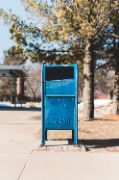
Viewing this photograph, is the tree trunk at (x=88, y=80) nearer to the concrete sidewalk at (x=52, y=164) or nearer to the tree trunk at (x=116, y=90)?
the tree trunk at (x=116, y=90)

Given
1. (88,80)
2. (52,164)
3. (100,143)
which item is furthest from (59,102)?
(88,80)

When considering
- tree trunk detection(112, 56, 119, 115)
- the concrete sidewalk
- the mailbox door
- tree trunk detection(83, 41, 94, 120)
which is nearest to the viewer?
the concrete sidewalk

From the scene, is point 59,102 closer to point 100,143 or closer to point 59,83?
point 59,83

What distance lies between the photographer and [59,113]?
1541cm

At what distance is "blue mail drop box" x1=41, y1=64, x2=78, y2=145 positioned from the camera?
599 inches

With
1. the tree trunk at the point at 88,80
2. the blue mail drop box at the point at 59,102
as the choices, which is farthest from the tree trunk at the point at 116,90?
the blue mail drop box at the point at 59,102

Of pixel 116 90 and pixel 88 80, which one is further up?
pixel 88 80

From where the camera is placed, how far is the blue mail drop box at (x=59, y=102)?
1523cm

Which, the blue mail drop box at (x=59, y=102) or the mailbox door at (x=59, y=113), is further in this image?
the mailbox door at (x=59, y=113)

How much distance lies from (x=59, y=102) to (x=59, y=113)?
30cm

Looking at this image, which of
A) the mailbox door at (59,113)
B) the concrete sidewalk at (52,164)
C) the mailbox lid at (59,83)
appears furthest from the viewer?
the mailbox door at (59,113)

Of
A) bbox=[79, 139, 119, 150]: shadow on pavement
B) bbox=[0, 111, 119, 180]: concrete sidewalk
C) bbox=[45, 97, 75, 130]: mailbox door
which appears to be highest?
bbox=[45, 97, 75, 130]: mailbox door

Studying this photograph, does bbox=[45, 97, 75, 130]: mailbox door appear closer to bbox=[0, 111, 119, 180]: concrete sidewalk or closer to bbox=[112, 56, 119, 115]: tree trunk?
bbox=[0, 111, 119, 180]: concrete sidewalk

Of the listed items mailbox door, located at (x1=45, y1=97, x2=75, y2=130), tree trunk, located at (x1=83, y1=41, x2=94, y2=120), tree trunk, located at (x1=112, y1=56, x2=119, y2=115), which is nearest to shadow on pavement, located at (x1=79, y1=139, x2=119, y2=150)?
mailbox door, located at (x1=45, y1=97, x2=75, y2=130)
